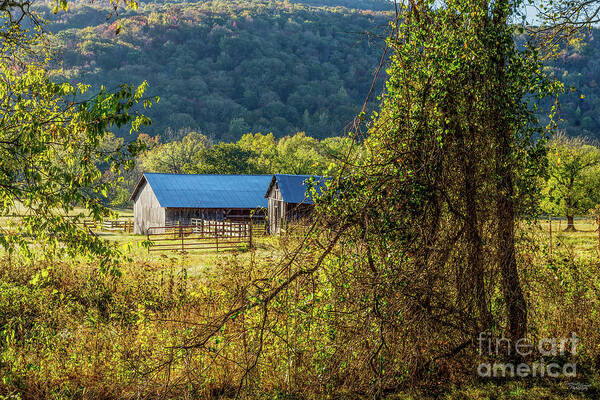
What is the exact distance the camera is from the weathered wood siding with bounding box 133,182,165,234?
38.9 meters

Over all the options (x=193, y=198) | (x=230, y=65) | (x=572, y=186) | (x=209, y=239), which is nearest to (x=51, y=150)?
(x=209, y=239)

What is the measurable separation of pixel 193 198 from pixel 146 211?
5144 mm

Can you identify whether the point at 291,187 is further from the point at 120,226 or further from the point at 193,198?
the point at 120,226

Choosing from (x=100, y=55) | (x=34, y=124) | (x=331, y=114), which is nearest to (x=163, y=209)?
(x=34, y=124)

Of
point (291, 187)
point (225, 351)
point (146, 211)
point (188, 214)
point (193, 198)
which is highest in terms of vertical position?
point (291, 187)

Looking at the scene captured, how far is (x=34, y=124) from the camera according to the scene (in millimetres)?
6148

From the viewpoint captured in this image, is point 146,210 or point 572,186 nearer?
point 572,186

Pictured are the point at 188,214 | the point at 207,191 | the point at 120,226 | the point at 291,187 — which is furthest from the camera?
the point at 120,226

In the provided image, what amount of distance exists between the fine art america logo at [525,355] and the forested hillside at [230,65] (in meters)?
91.0

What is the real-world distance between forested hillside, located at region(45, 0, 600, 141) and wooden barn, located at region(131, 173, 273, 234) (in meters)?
58.6

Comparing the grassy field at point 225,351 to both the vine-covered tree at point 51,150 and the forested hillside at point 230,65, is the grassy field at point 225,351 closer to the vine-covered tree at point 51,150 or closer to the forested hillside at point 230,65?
the vine-covered tree at point 51,150

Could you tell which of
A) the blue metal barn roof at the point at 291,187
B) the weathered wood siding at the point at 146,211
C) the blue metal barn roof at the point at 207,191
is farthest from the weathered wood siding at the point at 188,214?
the blue metal barn roof at the point at 291,187

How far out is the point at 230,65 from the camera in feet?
451

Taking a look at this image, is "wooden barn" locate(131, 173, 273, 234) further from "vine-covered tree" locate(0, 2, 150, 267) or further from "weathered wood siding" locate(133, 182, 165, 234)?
"vine-covered tree" locate(0, 2, 150, 267)
